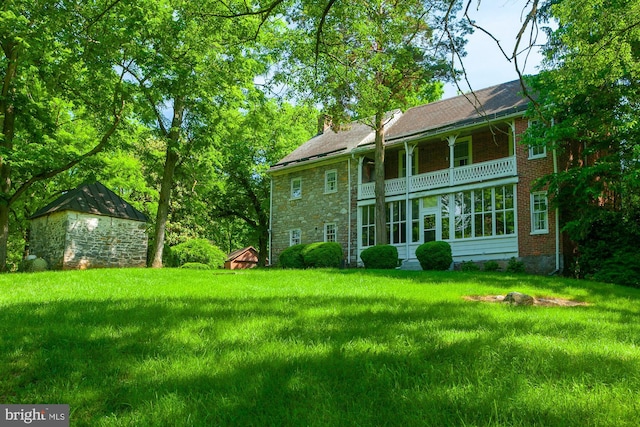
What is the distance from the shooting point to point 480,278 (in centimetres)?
1312

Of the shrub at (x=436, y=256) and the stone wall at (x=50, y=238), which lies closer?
the shrub at (x=436, y=256)

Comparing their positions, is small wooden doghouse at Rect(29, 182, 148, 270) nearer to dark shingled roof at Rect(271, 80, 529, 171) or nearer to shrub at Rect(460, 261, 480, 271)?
dark shingled roof at Rect(271, 80, 529, 171)

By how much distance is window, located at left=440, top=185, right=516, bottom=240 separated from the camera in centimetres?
1933

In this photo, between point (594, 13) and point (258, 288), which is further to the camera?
point (258, 288)

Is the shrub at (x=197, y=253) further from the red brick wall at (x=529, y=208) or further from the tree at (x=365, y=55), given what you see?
the red brick wall at (x=529, y=208)

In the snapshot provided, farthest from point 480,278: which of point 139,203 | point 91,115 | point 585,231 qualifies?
point 139,203

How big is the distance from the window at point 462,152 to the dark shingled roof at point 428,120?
3.69ft

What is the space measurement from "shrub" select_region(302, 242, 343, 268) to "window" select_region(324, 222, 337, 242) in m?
3.96

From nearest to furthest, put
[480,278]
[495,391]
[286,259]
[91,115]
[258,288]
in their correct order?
[495,391], [258,288], [480,278], [91,115], [286,259]

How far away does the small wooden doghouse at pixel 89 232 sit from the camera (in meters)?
20.6

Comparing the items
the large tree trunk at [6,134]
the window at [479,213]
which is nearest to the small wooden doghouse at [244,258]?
the large tree trunk at [6,134]

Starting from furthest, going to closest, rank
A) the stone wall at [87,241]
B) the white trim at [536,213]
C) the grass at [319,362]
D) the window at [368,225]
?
the window at [368,225] → the stone wall at [87,241] → the white trim at [536,213] → the grass at [319,362]

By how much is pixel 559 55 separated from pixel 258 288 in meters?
8.96

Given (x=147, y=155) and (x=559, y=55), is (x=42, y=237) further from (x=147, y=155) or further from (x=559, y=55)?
(x=559, y=55)
